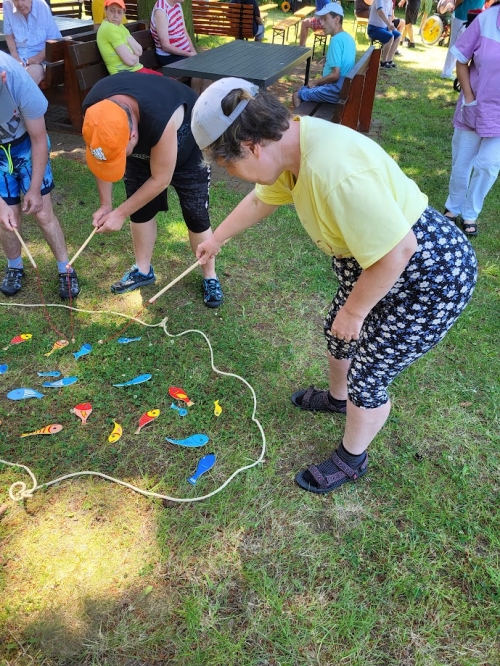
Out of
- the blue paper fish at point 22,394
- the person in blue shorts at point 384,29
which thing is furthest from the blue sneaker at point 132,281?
the person in blue shorts at point 384,29

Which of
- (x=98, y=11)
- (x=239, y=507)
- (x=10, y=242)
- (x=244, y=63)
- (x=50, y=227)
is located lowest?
(x=239, y=507)

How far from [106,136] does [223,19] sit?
26.1 feet

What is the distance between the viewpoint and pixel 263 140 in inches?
58.4

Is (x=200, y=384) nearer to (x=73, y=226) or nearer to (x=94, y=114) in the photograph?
(x=94, y=114)

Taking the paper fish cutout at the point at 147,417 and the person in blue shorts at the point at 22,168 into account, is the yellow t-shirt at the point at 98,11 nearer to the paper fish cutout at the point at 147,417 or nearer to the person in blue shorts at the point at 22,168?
the person in blue shorts at the point at 22,168

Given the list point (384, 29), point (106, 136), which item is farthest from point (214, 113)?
point (384, 29)

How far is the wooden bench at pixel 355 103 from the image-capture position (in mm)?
5078

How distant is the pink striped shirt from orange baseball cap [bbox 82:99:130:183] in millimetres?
4483

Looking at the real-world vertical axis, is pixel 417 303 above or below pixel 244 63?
below

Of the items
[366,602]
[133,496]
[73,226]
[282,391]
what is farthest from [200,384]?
[73,226]

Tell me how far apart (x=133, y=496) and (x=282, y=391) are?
1.00 metres

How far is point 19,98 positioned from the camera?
262 centimetres

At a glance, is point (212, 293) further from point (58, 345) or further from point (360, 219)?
point (360, 219)

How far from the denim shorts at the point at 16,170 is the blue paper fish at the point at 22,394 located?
3.95ft
